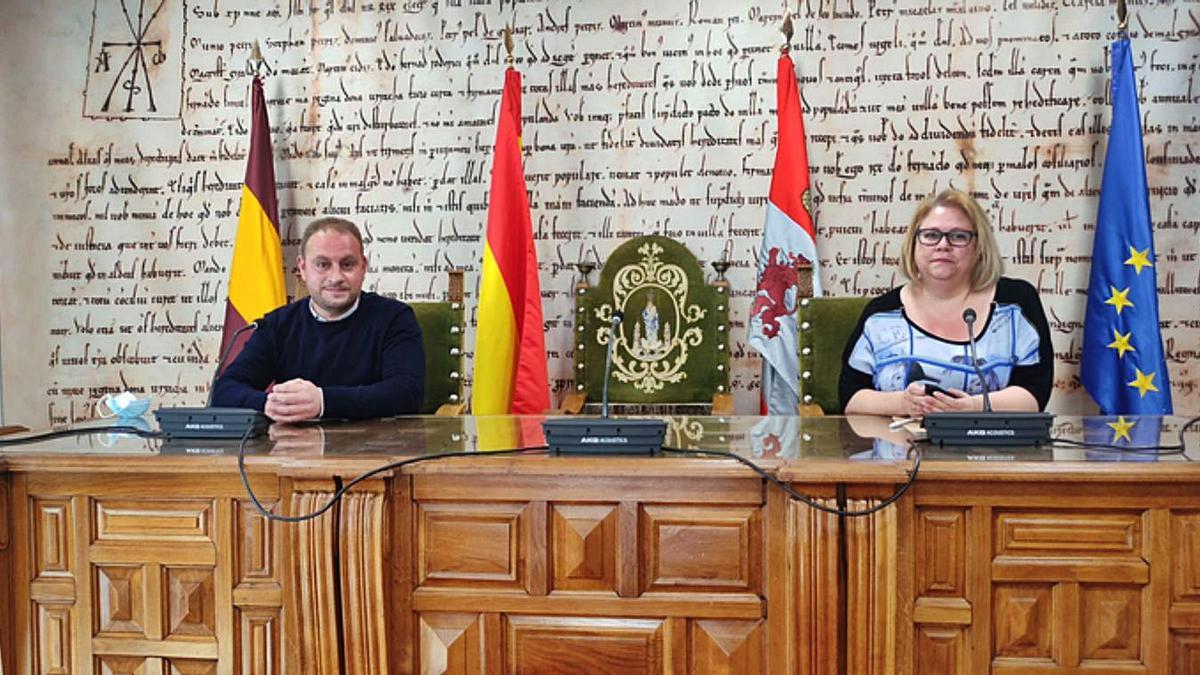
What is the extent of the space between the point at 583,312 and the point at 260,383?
5.02 ft

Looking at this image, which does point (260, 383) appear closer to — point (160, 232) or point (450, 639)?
point (450, 639)

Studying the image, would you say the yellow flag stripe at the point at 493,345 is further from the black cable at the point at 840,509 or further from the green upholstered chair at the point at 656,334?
the black cable at the point at 840,509

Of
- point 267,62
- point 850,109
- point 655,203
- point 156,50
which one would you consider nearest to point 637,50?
point 655,203

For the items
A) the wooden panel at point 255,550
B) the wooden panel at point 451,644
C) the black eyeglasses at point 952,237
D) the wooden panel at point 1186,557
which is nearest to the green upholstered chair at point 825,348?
the black eyeglasses at point 952,237

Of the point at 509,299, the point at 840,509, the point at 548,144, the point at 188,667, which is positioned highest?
the point at 548,144

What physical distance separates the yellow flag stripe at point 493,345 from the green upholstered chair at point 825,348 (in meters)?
1.14

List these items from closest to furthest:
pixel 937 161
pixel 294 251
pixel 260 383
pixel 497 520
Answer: pixel 497 520 < pixel 260 383 < pixel 937 161 < pixel 294 251

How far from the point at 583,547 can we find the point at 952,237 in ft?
4.57

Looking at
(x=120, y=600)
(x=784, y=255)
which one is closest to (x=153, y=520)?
(x=120, y=600)

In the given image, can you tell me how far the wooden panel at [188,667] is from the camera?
5.74 feet

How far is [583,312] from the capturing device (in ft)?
12.9

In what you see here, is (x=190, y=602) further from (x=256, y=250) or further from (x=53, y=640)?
(x=256, y=250)

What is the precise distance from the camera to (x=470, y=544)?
5.47ft

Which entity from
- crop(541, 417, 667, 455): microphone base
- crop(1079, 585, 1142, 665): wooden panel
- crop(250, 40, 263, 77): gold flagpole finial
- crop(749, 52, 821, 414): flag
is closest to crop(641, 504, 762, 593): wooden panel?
crop(541, 417, 667, 455): microphone base
